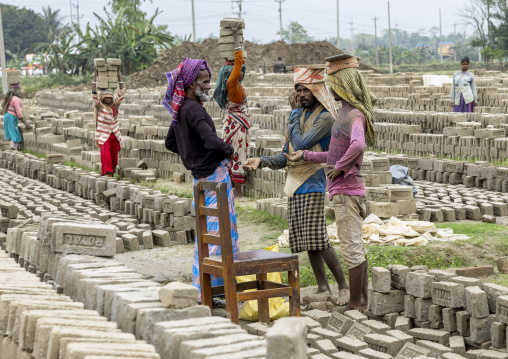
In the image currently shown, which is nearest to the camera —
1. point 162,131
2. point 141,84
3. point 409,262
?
point 409,262

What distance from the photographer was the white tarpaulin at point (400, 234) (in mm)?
7625

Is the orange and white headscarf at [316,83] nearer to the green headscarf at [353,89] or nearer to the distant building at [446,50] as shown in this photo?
the green headscarf at [353,89]

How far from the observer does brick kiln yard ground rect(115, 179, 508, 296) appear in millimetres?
7066

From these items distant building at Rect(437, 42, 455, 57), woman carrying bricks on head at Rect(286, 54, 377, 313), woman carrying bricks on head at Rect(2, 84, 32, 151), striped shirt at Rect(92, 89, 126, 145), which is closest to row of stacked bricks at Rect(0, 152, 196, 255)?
striped shirt at Rect(92, 89, 126, 145)

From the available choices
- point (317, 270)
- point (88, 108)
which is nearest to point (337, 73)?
point (317, 270)

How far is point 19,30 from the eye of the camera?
82.3 meters

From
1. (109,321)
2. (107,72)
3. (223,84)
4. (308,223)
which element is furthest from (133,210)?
(109,321)

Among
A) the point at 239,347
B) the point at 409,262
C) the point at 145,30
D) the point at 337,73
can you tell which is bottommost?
the point at 409,262

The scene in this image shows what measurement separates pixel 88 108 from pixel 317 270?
23097mm

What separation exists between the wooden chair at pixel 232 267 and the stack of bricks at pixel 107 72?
27.3ft

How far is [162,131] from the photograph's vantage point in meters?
14.7

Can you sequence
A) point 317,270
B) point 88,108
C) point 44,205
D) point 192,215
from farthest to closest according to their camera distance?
point 88,108 → point 44,205 → point 192,215 → point 317,270

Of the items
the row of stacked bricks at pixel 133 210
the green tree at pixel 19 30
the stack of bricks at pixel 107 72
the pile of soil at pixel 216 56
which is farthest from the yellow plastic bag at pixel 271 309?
the green tree at pixel 19 30

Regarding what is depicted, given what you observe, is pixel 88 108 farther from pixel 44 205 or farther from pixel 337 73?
pixel 337 73
